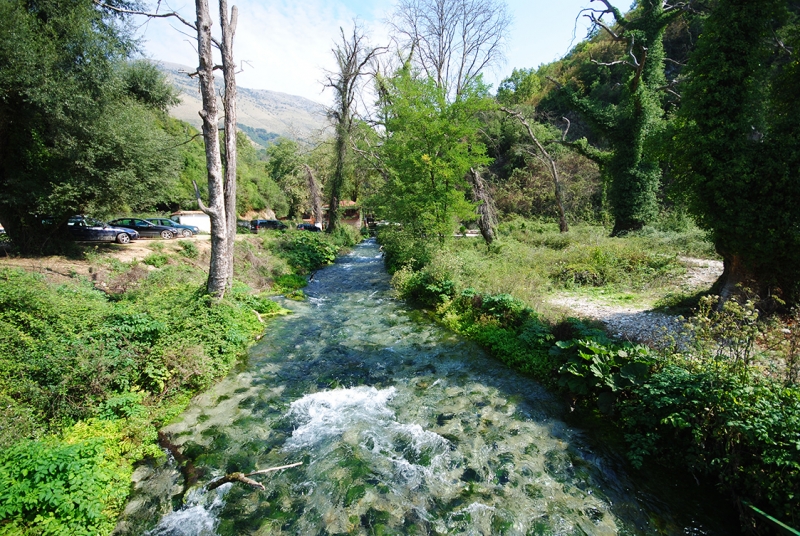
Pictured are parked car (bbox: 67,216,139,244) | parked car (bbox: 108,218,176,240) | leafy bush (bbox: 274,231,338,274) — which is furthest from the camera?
parked car (bbox: 108,218,176,240)

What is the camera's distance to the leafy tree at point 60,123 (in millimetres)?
10734

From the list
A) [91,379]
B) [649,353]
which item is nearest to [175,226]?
[91,379]

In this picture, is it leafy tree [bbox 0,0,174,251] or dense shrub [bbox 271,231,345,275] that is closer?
leafy tree [bbox 0,0,174,251]

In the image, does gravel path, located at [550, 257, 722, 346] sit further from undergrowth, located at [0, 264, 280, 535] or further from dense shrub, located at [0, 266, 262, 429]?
dense shrub, located at [0, 266, 262, 429]

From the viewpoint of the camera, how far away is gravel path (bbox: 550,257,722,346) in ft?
23.0

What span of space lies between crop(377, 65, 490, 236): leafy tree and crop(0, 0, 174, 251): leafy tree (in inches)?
403

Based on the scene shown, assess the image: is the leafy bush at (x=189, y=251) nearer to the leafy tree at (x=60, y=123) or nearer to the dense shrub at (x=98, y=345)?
the leafy tree at (x=60, y=123)

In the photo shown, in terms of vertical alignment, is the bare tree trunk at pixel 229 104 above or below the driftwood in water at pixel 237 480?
above

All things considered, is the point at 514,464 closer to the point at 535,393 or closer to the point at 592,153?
the point at 535,393

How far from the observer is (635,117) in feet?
57.7

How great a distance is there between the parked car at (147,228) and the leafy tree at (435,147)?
51.1 feet

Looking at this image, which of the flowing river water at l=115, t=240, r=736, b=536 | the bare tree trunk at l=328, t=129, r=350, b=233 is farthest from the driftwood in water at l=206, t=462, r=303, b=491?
the bare tree trunk at l=328, t=129, r=350, b=233

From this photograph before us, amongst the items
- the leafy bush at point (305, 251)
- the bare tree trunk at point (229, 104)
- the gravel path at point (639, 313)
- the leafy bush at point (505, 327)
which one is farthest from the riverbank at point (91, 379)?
the leafy bush at point (305, 251)

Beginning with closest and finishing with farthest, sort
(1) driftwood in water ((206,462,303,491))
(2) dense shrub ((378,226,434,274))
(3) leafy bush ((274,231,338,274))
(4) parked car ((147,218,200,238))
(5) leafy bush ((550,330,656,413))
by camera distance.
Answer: (1) driftwood in water ((206,462,303,491))
(5) leafy bush ((550,330,656,413))
(2) dense shrub ((378,226,434,274))
(3) leafy bush ((274,231,338,274))
(4) parked car ((147,218,200,238))
